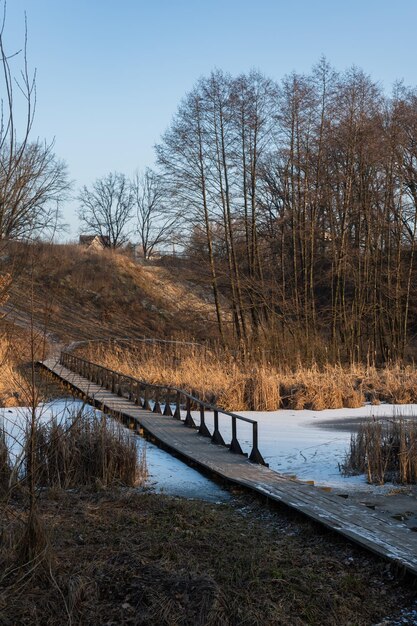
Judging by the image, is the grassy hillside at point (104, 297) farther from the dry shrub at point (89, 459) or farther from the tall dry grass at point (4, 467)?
the tall dry grass at point (4, 467)

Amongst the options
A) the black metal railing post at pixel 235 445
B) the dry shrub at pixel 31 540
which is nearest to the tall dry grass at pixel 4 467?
the dry shrub at pixel 31 540

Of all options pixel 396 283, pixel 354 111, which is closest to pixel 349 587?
pixel 354 111

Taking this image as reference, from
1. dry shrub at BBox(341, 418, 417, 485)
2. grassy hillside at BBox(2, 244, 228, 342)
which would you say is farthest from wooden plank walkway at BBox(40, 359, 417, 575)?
grassy hillside at BBox(2, 244, 228, 342)

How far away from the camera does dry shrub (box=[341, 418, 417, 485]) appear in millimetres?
7469

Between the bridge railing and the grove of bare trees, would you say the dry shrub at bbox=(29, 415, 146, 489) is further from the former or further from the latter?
the grove of bare trees

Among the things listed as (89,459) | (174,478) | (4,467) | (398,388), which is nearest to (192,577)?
(4,467)

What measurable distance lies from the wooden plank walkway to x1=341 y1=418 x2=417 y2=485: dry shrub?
107 centimetres

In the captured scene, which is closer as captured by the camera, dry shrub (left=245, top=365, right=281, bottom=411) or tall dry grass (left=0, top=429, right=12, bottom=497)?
tall dry grass (left=0, top=429, right=12, bottom=497)

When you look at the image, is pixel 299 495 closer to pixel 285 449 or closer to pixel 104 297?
pixel 285 449

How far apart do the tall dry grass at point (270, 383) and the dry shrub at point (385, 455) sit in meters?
6.05

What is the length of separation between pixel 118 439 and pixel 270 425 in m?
4.92

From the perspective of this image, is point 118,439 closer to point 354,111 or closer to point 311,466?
point 311,466

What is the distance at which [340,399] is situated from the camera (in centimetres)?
1510

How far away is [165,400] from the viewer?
46.9ft
